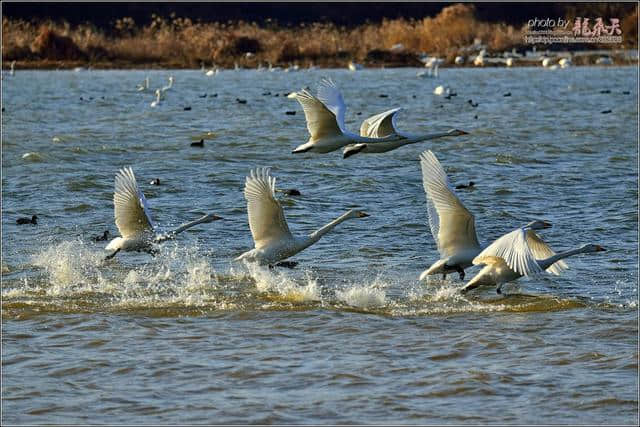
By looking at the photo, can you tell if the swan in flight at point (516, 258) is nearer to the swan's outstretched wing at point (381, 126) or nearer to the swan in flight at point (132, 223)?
the swan's outstretched wing at point (381, 126)

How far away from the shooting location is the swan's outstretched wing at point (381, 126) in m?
12.2

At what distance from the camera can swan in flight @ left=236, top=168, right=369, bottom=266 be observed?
10297 mm

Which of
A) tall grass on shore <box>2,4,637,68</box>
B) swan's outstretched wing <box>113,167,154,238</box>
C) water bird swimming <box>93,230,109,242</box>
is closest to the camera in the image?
swan's outstretched wing <box>113,167,154,238</box>

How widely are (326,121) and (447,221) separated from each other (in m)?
1.68

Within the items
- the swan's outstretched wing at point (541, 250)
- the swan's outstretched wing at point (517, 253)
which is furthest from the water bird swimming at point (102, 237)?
the swan's outstretched wing at point (517, 253)

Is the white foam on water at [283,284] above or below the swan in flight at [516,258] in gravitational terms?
below

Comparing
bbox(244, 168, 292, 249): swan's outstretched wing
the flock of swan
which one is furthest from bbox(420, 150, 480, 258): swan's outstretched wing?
bbox(244, 168, 292, 249): swan's outstretched wing

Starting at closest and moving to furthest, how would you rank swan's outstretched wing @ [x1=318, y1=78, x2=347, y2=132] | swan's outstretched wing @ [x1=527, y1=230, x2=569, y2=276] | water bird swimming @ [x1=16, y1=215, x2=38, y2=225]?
1. swan's outstretched wing @ [x1=527, y1=230, x2=569, y2=276]
2. swan's outstretched wing @ [x1=318, y1=78, x2=347, y2=132]
3. water bird swimming @ [x1=16, y1=215, x2=38, y2=225]

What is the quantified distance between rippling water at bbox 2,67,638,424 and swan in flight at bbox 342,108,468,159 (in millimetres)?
1297

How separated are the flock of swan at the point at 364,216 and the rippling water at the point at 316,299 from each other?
15.0 inches

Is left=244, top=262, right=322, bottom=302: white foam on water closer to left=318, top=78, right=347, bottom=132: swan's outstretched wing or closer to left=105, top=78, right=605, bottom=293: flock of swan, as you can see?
left=105, top=78, right=605, bottom=293: flock of swan

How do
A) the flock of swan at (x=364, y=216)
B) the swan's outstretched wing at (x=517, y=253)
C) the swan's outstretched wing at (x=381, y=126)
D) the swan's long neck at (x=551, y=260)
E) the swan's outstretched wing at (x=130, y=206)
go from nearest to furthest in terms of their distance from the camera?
the swan's outstretched wing at (x=517, y=253), the flock of swan at (x=364, y=216), the swan's long neck at (x=551, y=260), the swan's outstretched wing at (x=130, y=206), the swan's outstretched wing at (x=381, y=126)

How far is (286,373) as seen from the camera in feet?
28.0

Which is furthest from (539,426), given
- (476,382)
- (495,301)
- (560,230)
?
(560,230)
